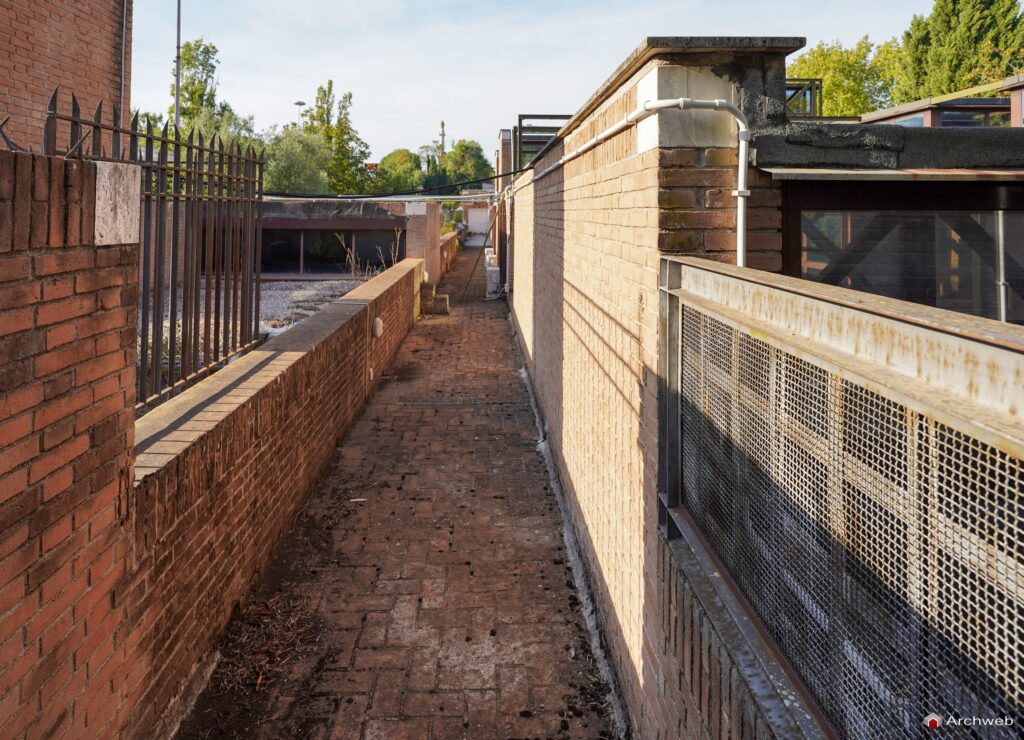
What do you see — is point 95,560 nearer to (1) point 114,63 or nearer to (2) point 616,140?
(2) point 616,140

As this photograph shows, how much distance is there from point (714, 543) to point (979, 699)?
1.28 metres

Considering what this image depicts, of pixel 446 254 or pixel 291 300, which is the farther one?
pixel 446 254

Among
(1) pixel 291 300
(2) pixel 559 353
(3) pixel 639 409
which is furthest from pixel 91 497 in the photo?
(1) pixel 291 300

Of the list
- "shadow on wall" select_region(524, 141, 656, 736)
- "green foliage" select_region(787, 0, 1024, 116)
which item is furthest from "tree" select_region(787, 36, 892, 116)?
"shadow on wall" select_region(524, 141, 656, 736)

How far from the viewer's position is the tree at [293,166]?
134 ft

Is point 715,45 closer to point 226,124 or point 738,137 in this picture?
point 738,137

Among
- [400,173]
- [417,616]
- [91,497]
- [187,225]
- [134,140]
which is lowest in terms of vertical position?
[417,616]

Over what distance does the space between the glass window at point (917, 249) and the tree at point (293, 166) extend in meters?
39.1

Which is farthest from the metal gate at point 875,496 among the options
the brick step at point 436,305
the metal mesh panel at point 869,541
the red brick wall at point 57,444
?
the brick step at point 436,305

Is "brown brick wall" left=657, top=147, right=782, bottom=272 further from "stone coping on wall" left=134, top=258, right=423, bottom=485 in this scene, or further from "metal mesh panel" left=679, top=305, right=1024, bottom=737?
"stone coping on wall" left=134, top=258, right=423, bottom=485

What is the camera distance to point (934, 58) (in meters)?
40.0

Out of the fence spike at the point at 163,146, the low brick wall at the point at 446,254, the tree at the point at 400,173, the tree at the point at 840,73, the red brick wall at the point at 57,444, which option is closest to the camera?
the red brick wall at the point at 57,444

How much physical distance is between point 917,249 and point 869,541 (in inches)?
87.9

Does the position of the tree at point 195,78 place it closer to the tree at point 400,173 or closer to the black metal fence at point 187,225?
the tree at point 400,173
